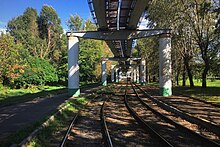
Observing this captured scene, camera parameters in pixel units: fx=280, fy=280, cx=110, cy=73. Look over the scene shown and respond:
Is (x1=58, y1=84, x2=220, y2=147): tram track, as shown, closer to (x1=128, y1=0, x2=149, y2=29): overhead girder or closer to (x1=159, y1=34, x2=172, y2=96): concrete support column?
(x1=128, y1=0, x2=149, y2=29): overhead girder

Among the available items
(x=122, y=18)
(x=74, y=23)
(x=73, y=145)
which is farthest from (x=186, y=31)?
(x=74, y=23)

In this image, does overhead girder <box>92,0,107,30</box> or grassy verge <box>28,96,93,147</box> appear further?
overhead girder <box>92,0,107,30</box>

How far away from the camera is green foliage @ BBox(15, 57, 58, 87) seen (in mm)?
44062

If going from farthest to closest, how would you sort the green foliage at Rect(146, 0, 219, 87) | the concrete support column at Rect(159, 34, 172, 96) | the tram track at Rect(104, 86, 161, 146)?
the green foliage at Rect(146, 0, 219, 87) < the concrete support column at Rect(159, 34, 172, 96) < the tram track at Rect(104, 86, 161, 146)

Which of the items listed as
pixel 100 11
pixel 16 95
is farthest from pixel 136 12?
pixel 16 95

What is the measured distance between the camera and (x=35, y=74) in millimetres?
45406

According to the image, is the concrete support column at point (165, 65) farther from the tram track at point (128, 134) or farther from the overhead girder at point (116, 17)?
the tram track at point (128, 134)

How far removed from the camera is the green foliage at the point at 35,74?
44062 mm

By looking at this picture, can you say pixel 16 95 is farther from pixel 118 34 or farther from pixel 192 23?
pixel 192 23

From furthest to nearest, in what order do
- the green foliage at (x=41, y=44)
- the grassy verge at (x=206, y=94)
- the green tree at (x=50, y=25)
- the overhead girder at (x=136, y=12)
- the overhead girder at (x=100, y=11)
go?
1. the green tree at (x=50, y=25)
2. the green foliage at (x=41, y=44)
3. the grassy verge at (x=206, y=94)
4. the overhead girder at (x=136, y=12)
5. the overhead girder at (x=100, y=11)

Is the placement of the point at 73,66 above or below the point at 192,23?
below

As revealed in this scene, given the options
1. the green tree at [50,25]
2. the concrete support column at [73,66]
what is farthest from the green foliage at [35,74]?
the green tree at [50,25]

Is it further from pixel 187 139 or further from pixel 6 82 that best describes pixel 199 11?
pixel 6 82

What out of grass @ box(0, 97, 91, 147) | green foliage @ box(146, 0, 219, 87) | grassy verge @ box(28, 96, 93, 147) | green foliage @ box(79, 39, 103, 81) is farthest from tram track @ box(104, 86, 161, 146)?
green foliage @ box(79, 39, 103, 81)
